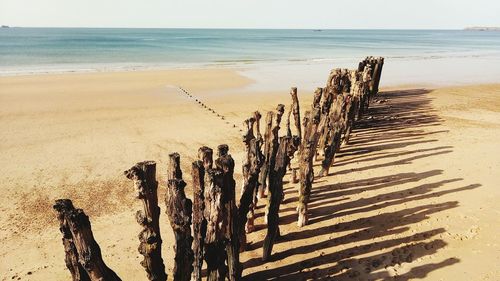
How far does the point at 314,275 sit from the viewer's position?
6.35m

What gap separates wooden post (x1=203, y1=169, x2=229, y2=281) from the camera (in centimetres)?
502

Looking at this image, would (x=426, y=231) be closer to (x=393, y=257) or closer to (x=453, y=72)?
(x=393, y=257)

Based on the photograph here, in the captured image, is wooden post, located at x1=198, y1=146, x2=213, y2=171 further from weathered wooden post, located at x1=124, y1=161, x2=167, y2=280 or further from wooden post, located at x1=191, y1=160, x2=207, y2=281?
weathered wooden post, located at x1=124, y1=161, x2=167, y2=280

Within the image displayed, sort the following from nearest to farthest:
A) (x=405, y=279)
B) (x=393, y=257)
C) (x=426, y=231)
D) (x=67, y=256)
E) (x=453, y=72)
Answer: (x=67, y=256)
(x=405, y=279)
(x=393, y=257)
(x=426, y=231)
(x=453, y=72)

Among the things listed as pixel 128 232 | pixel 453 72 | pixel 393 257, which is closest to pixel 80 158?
pixel 128 232

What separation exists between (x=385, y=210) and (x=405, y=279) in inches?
91.4

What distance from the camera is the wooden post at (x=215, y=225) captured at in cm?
502

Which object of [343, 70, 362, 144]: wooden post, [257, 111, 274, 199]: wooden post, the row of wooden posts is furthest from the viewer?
[343, 70, 362, 144]: wooden post

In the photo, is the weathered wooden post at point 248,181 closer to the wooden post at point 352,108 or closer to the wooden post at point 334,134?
the wooden post at point 334,134

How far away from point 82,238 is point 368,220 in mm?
5562

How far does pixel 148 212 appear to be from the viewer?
4727mm

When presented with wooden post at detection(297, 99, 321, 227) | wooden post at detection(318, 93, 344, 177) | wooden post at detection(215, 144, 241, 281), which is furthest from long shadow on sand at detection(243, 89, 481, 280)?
wooden post at detection(215, 144, 241, 281)

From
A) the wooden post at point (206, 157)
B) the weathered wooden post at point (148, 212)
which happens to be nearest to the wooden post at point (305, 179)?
the wooden post at point (206, 157)

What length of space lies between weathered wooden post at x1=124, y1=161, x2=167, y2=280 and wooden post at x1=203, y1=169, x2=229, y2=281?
68cm
